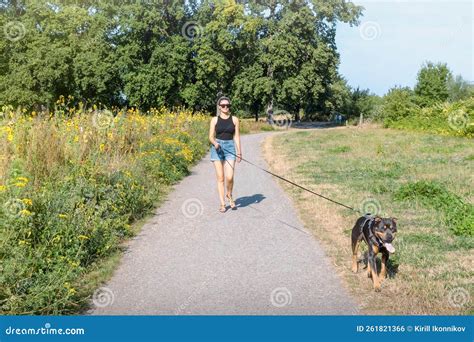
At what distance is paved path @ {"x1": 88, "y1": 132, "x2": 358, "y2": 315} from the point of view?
182 inches

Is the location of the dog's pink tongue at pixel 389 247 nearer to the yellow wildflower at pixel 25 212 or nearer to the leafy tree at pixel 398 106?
the yellow wildflower at pixel 25 212

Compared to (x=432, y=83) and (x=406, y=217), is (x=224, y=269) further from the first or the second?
(x=432, y=83)

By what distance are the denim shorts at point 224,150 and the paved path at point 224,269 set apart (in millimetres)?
1082

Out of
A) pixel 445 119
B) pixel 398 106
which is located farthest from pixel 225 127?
pixel 398 106

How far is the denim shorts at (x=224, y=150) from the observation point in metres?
8.82

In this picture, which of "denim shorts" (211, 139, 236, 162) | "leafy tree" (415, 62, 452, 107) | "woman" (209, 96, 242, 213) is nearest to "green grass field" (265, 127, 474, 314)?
"woman" (209, 96, 242, 213)

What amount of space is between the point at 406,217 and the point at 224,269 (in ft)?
12.9

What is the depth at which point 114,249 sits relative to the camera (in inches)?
252

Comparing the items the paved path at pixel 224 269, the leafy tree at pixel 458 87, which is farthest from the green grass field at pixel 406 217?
the leafy tree at pixel 458 87

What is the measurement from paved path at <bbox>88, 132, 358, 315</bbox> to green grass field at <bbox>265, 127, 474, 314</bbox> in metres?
0.38

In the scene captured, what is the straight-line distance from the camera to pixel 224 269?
18.6ft

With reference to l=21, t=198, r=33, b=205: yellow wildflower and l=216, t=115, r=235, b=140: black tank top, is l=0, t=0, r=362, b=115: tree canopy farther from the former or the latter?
l=21, t=198, r=33, b=205: yellow wildflower

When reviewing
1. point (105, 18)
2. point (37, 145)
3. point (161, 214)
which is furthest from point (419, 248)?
point (105, 18)

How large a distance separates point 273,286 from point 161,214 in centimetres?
411
